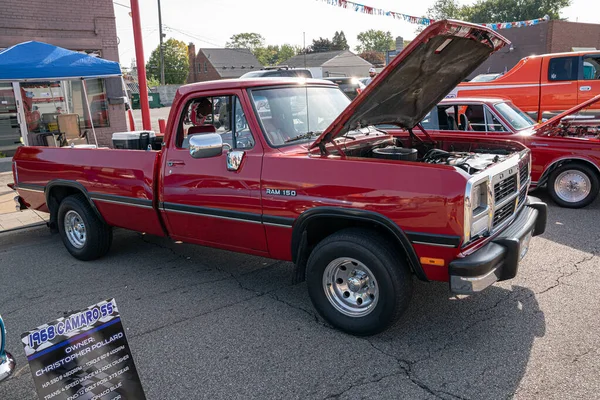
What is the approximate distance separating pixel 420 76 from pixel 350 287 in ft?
5.88

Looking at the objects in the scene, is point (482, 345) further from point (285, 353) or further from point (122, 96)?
point (122, 96)

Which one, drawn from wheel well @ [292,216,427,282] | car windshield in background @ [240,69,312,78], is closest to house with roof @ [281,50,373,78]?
car windshield in background @ [240,69,312,78]

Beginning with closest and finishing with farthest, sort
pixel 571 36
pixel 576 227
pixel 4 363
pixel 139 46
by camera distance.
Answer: pixel 4 363 → pixel 576 227 → pixel 139 46 → pixel 571 36

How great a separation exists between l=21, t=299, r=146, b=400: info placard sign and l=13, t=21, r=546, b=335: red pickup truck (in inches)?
62.3

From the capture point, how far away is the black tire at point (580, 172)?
22.4ft

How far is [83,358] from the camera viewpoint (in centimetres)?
238

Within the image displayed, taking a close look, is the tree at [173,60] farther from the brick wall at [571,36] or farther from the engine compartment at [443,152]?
the engine compartment at [443,152]

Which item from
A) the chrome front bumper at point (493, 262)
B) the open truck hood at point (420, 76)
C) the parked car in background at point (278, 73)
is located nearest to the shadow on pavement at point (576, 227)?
the chrome front bumper at point (493, 262)

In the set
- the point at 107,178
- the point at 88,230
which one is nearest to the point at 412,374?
the point at 107,178

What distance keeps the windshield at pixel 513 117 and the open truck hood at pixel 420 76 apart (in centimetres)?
320

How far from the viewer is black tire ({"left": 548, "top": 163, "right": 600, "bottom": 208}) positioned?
682 centimetres

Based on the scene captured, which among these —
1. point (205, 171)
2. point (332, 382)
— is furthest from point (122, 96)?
point (332, 382)

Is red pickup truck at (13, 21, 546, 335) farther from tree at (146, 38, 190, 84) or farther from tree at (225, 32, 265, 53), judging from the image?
tree at (225, 32, 265, 53)

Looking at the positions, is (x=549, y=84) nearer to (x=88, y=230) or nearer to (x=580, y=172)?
(x=580, y=172)
